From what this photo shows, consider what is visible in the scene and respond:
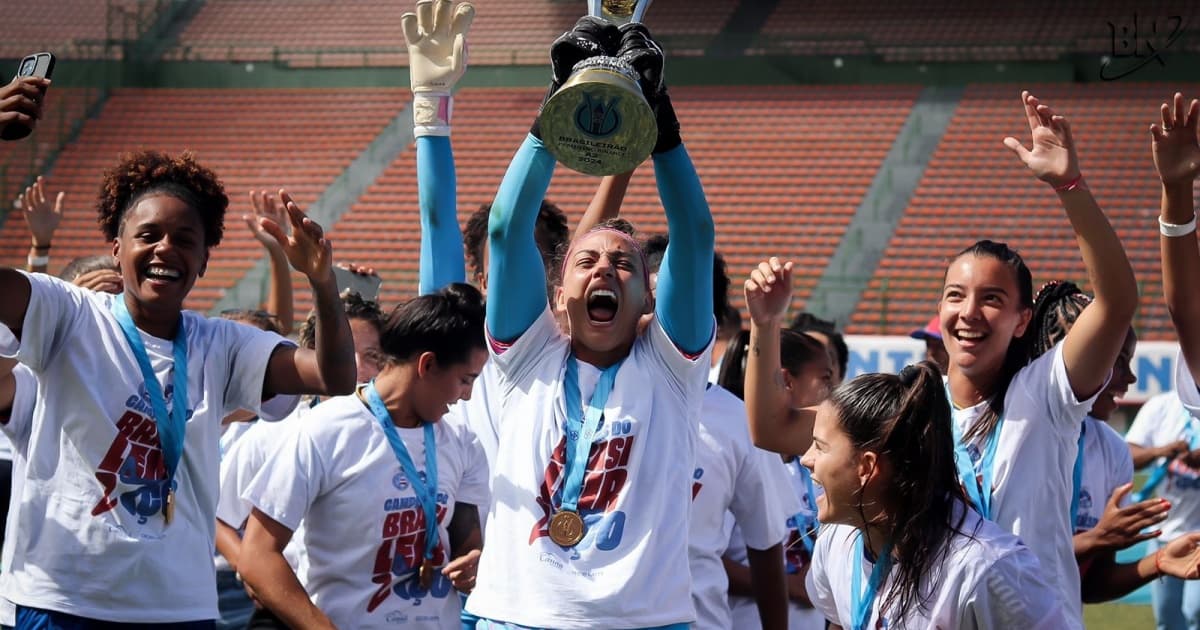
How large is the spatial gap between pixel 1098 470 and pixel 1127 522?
3.41 feet

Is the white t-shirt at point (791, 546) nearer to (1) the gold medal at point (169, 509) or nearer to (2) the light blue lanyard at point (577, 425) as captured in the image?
(2) the light blue lanyard at point (577, 425)

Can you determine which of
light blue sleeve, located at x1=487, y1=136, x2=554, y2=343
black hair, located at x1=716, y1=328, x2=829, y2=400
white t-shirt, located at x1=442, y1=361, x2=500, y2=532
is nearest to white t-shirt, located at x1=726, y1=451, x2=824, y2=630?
black hair, located at x1=716, y1=328, x2=829, y2=400

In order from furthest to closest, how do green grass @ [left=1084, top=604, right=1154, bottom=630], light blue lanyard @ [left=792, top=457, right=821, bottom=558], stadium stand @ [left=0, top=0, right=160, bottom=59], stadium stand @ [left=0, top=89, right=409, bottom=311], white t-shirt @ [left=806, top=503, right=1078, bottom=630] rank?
stadium stand @ [left=0, top=0, right=160, bottom=59], stadium stand @ [left=0, top=89, right=409, bottom=311], green grass @ [left=1084, top=604, right=1154, bottom=630], light blue lanyard @ [left=792, top=457, right=821, bottom=558], white t-shirt @ [left=806, top=503, right=1078, bottom=630]

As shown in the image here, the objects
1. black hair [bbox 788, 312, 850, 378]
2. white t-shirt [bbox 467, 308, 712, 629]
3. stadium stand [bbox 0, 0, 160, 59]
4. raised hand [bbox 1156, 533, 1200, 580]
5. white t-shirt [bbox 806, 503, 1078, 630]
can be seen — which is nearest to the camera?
white t-shirt [bbox 806, 503, 1078, 630]

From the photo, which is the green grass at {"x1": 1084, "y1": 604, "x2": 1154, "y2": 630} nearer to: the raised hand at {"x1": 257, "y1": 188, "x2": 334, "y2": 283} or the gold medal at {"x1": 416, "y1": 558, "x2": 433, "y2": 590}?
the gold medal at {"x1": 416, "y1": 558, "x2": 433, "y2": 590}

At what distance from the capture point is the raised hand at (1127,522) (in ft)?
10.0

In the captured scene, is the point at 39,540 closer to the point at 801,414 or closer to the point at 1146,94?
the point at 801,414

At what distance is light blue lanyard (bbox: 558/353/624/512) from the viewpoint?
2861 mm

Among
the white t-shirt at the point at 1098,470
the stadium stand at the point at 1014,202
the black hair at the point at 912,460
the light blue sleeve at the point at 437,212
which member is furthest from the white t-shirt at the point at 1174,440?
the stadium stand at the point at 1014,202

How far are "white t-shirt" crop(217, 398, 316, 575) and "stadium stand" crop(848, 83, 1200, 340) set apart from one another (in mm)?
12889

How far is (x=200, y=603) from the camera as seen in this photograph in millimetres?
3051

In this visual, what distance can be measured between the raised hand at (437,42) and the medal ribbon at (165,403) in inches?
44.9

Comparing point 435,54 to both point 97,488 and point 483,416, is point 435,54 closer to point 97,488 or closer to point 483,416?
point 483,416

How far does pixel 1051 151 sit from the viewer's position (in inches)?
118
